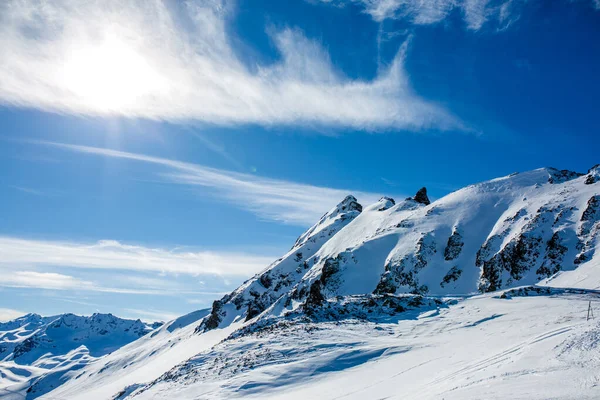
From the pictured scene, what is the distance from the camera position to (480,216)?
7794 centimetres

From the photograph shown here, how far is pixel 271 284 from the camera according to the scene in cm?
11050

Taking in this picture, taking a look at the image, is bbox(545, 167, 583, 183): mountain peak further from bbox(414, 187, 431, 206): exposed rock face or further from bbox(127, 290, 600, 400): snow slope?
bbox(127, 290, 600, 400): snow slope

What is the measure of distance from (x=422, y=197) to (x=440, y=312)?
77320mm

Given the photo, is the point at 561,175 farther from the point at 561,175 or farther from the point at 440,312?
the point at 440,312

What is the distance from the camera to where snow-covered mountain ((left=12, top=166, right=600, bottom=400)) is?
17359mm

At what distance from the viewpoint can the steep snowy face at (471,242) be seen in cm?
6106

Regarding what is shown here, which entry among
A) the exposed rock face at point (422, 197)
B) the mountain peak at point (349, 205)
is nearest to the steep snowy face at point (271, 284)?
the mountain peak at point (349, 205)

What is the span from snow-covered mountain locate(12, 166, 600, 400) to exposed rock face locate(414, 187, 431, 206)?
14.6ft

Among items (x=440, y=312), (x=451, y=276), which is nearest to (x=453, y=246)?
(x=451, y=276)

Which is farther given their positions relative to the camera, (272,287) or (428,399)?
(272,287)

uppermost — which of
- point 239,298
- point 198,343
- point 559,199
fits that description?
point 559,199

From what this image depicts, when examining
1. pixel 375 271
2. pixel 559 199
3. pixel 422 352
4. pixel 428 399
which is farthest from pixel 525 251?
pixel 428 399

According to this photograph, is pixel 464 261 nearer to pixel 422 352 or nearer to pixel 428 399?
pixel 422 352

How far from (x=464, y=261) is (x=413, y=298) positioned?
33904mm
